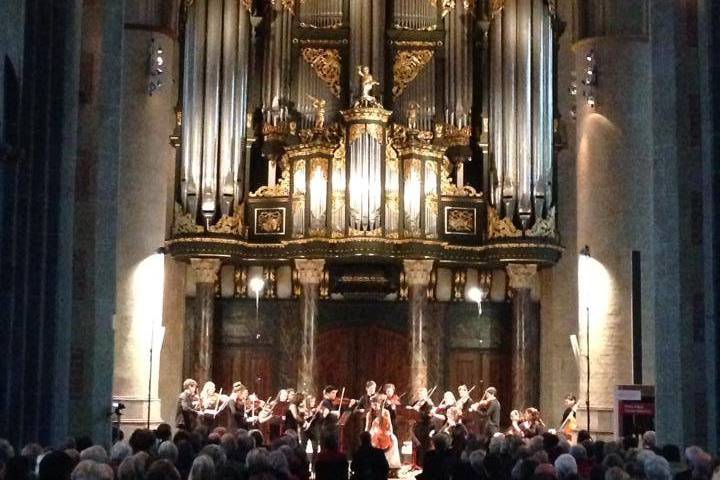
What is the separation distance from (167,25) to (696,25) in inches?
478

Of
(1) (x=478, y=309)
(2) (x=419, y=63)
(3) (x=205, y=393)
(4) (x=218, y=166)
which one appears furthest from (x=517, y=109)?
(3) (x=205, y=393)

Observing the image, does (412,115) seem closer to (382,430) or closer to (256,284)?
(256,284)

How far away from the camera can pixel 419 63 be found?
28.4 metres

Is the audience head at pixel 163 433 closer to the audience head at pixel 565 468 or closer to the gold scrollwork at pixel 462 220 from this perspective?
the audience head at pixel 565 468

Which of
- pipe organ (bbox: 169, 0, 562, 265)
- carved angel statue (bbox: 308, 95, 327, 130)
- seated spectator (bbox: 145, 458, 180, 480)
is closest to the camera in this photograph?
seated spectator (bbox: 145, 458, 180, 480)

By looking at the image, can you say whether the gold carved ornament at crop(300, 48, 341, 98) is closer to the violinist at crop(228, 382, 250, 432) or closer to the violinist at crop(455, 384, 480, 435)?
the violinist at crop(455, 384, 480, 435)

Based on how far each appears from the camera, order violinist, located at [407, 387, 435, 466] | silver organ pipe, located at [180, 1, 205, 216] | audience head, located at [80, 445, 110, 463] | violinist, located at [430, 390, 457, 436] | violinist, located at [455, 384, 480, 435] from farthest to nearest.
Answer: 1. silver organ pipe, located at [180, 1, 205, 216]
2. violinist, located at [455, 384, 480, 435]
3. violinist, located at [430, 390, 457, 436]
4. violinist, located at [407, 387, 435, 466]
5. audience head, located at [80, 445, 110, 463]

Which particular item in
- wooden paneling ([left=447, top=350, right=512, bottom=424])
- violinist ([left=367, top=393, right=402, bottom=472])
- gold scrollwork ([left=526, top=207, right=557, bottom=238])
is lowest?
violinist ([left=367, top=393, right=402, bottom=472])

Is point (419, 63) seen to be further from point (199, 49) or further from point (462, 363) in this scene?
point (462, 363)

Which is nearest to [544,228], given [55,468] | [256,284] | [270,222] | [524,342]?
[524,342]

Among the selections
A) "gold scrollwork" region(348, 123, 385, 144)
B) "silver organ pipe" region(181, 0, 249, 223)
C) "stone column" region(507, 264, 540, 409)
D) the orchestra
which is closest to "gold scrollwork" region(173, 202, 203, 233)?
"silver organ pipe" region(181, 0, 249, 223)

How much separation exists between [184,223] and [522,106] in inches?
282

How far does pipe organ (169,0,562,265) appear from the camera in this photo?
27047 millimetres

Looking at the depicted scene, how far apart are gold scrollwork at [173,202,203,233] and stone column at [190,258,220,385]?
2.01ft
